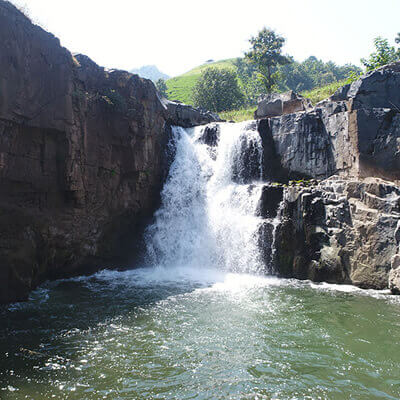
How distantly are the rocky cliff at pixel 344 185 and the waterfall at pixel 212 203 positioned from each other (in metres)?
1.08

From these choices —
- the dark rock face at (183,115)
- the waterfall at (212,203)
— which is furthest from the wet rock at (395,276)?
the dark rock face at (183,115)

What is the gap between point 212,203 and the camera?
17781 millimetres

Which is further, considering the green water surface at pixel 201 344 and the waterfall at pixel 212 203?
the waterfall at pixel 212 203

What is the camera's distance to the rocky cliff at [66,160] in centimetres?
1122

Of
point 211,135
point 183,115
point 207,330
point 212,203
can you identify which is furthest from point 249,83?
point 207,330

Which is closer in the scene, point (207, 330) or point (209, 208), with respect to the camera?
point (207, 330)

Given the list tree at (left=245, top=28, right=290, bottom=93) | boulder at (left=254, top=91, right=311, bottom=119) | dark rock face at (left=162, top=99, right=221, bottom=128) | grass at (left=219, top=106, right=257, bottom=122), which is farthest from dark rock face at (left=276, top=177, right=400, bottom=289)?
tree at (left=245, top=28, right=290, bottom=93)

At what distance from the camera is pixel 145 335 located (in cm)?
849

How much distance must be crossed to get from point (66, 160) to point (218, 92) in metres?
32.3

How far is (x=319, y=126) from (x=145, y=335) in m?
13.7

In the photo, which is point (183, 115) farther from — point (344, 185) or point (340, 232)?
point (340, 232)

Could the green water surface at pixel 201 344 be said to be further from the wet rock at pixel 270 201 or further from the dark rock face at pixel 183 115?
the dark rock face at pixel 183 115

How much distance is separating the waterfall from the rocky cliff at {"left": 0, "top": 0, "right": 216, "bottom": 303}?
1.28 meters

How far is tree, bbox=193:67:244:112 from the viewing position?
42.2 m
